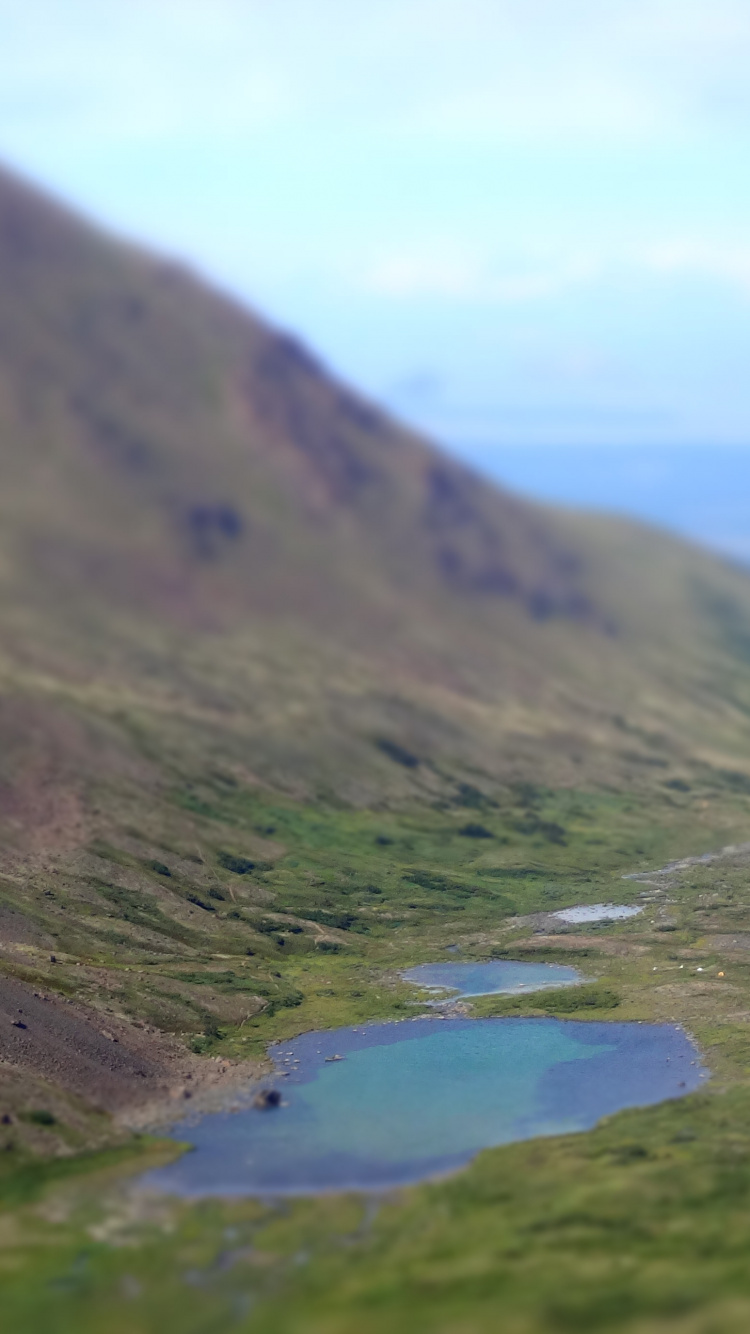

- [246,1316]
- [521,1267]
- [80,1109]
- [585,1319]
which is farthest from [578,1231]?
[80,1109]

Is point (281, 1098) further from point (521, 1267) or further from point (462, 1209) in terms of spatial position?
point (521, 1267)

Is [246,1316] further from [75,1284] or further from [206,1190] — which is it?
[206,1190]

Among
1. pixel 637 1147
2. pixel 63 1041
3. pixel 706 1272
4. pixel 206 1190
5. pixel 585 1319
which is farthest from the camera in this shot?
pixel 63 1041

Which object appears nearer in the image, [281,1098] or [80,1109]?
[80,1109]

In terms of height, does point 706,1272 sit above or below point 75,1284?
above

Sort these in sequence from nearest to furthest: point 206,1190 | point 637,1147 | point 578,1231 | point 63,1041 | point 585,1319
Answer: point 585,1319
point 578,1231
point 206,1190
point 637,1147
point 63,1041

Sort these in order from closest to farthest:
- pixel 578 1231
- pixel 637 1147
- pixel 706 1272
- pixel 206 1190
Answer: pixel 706 1272
pixel 578 1231
pixel 206 1190
pixel 637 1147

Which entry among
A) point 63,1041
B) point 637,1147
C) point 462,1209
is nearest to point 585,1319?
point 462,1209

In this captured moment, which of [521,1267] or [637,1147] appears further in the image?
[637,1147]

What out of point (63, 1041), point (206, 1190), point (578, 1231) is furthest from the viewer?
point (63, 1041)
